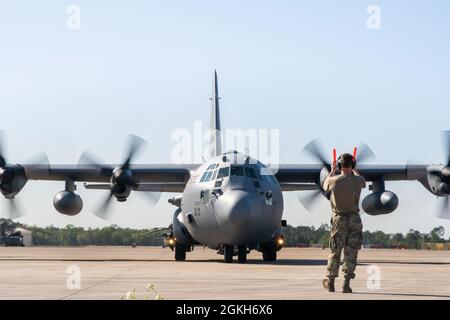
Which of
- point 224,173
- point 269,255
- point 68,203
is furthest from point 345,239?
point 68,203

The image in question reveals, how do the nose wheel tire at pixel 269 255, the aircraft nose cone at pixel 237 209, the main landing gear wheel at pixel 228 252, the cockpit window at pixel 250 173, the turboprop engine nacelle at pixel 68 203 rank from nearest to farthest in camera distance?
1. the aircraft nose cone at pixel 237 209
2. the cockpit window at pixel 250 173
3. the main landing gear wheel at pixel 228 252
4. the nose wheel tire at pixel 269 255
5. the turboprop engine nacelle at pixel 68 203

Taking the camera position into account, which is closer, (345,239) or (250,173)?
(345,239)

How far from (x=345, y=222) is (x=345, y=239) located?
0.94ft

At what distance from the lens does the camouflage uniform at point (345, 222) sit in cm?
1397

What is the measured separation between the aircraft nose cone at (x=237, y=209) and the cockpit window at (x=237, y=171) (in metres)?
0.90

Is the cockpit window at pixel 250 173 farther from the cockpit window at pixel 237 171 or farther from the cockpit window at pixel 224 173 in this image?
the cockpit window at pixel 224 173

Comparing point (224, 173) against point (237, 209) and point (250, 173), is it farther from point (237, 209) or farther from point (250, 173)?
point (237, 209)

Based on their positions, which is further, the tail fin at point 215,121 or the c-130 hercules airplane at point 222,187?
the tail fin at point 215,121

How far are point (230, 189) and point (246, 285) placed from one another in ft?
38.6

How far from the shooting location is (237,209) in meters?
26.4

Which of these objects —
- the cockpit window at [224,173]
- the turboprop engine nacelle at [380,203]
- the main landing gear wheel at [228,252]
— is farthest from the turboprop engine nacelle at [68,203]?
the turboprop engine nacelle at [380,203]
